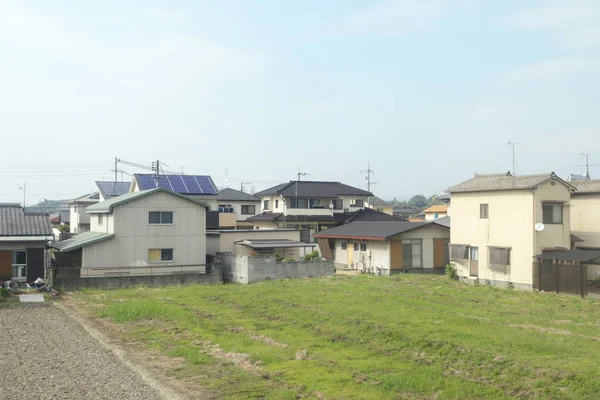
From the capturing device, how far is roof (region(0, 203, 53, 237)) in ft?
91.1

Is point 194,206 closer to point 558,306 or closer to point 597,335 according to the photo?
point 558,306

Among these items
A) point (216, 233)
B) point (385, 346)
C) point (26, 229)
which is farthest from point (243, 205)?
point (385, 346)

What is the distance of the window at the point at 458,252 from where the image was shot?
31031 millimetres

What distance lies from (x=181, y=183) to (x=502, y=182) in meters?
23.9

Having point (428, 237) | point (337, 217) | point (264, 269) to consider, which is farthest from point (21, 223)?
point (337, 217)

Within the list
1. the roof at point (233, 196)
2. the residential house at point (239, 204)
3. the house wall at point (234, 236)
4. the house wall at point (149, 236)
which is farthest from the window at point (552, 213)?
the roof at point (233, 196)

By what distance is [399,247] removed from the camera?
1352 inches

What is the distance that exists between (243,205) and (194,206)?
2764cm

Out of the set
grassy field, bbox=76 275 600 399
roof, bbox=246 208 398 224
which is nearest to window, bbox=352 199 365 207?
roof, bbox=246 208 398 224

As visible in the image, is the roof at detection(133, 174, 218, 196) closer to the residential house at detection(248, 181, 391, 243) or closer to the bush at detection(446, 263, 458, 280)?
the residential house at detection(248, 181, 391, 243)

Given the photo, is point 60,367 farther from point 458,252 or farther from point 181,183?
point 181,183

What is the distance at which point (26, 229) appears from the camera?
92.3 feet

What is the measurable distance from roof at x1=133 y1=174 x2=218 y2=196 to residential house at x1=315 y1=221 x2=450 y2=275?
38.7ft

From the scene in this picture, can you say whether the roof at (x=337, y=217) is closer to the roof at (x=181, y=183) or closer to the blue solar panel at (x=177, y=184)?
the roof at (x=181, y=183)
